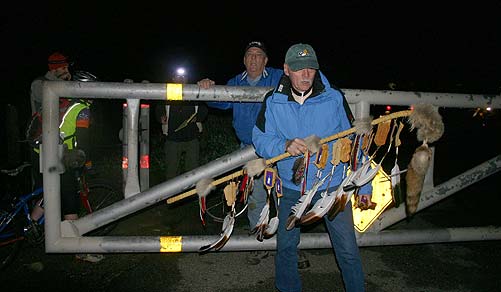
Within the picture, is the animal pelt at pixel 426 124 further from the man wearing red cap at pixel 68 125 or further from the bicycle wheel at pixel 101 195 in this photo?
the bicycle wheel at pixel 101 195

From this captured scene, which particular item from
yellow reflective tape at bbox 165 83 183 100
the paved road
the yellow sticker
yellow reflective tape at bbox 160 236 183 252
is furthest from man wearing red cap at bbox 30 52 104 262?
the yellow sticker

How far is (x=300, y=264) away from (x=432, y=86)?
20444mm

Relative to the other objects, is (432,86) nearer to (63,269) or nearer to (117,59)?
(117,59)

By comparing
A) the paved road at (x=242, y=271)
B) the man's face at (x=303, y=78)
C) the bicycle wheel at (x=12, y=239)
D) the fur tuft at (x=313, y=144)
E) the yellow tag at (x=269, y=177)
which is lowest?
the paved road at (x=242, y=271)

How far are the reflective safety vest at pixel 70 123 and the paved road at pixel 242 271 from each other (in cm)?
126

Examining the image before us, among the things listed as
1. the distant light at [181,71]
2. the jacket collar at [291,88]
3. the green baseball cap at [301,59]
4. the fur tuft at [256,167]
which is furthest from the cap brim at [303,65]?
the distant light at [181,71]

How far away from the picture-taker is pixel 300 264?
4.16 meters

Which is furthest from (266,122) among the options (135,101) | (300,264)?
(300,264)

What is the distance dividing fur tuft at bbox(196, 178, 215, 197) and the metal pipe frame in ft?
0.28

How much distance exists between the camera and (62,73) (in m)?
4.17

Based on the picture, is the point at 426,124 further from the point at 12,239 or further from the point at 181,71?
the point at 12,239

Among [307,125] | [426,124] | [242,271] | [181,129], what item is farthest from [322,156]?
[181,129]

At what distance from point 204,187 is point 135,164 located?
671 millimetres

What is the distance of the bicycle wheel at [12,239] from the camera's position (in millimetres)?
4227
